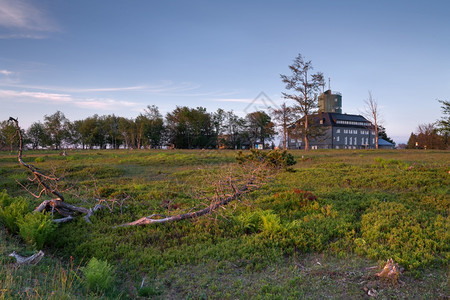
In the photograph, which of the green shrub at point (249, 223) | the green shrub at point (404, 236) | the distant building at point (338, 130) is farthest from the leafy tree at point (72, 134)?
the green shrub at point (404, 236)

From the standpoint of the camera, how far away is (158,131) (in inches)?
2968

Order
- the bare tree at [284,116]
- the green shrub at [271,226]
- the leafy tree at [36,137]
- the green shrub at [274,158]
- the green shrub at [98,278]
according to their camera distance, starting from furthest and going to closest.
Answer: the leafy tree at [36,137] < the bare tree at [284,116] < the green shrub at [274,158] < the green shrub at [271,226] < the green shrub at [98,278]

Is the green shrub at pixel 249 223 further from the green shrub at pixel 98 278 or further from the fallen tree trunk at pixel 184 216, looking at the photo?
the green shrub at pixel 98 278

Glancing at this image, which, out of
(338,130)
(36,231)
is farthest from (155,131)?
(36,231)

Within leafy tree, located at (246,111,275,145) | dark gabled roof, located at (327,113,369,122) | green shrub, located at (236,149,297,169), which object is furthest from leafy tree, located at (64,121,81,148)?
green shrub, located at (236,149,297,169)

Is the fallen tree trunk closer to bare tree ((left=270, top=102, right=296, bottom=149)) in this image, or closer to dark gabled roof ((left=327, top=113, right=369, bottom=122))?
bare tree ((left=270, top=102, right=296, bottom=149))

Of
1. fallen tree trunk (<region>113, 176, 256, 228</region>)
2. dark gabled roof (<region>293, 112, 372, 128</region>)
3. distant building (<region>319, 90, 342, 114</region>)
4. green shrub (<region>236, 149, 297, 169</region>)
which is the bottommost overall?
fallen tree trunk (<region>113, 176, 256, 228</region>)

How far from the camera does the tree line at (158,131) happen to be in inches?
2805

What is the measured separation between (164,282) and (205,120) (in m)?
71.0

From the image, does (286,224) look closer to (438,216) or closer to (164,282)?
(164,282)

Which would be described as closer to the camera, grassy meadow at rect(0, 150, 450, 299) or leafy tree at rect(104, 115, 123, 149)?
grassy meadow at rect(0, 150, 450, 299)

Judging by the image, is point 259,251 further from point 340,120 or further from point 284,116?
point 340,120

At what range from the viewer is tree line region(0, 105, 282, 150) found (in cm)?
7125

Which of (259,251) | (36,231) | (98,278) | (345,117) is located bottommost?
(259,251)
